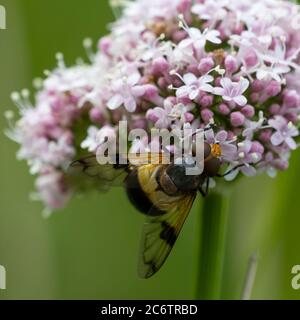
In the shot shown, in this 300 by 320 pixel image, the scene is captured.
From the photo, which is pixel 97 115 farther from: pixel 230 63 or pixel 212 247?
pixel 212 247

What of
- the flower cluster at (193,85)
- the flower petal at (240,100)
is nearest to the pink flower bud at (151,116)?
the flower cluster at (193,85)

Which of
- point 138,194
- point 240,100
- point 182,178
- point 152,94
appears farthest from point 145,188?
point 240,100

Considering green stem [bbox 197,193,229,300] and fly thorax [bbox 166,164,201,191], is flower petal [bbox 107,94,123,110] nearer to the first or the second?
fly thorax [bbox 166,164,201,191]

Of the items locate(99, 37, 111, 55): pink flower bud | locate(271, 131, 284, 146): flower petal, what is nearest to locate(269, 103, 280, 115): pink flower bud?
locate(271, 131, 284, 146): flower petal

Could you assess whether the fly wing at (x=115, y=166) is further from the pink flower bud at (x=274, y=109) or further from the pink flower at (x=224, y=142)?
the pink flower bud at (x=274, y=109)

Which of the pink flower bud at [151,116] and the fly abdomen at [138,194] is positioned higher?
the pink flower bud at [151,116]

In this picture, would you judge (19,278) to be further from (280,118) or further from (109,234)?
(280,118)

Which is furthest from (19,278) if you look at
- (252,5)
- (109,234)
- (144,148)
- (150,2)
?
(252,5)
